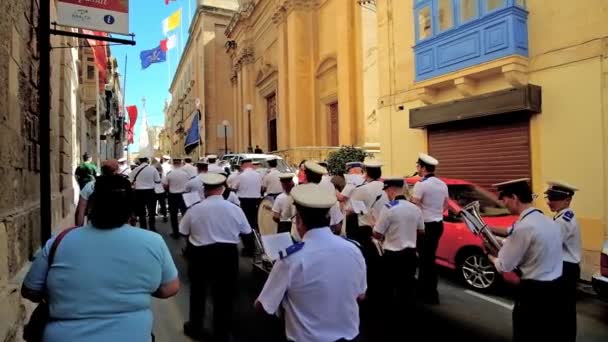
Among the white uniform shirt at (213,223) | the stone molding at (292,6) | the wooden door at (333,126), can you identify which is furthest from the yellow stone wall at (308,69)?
the white uniform shirt at (213,223)

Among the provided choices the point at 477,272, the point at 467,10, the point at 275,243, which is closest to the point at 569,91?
the point at 467,10

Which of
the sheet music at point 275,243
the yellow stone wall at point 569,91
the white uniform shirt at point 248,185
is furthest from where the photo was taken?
the white uniform shirt at point 248,185

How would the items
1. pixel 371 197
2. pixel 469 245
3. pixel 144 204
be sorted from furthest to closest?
1. pixel 144 204
2. pixel 469 245
3. pixel 371 197

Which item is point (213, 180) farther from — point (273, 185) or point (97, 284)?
point (273, 185)

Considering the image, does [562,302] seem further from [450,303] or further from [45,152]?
[45,152]

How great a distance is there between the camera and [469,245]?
674 centimetres

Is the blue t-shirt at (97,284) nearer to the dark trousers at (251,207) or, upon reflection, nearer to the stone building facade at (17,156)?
the stone building facade at (17,156)

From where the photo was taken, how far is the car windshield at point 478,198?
291 inches

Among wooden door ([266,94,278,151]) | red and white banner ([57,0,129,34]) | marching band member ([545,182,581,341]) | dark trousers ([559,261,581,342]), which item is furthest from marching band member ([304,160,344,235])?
wooden door ([266,94,278,151])

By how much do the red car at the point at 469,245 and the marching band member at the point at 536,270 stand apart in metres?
2.69

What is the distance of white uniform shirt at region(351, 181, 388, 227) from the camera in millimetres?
6352

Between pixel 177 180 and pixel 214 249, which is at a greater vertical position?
pixel 177 180

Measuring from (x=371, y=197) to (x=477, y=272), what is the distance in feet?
6.26

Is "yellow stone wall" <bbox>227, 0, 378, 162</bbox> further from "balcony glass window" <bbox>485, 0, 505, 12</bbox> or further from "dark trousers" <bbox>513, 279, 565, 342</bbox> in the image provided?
"dark trousers" <bbox>513, 279, 565, 342</bbox>
